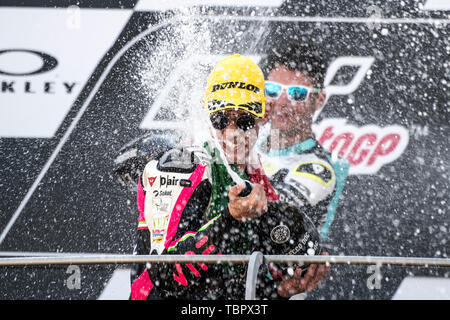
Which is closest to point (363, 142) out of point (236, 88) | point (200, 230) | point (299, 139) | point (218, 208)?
point (299, 139)

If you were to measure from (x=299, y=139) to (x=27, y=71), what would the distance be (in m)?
1.39

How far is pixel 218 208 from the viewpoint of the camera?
2.11m

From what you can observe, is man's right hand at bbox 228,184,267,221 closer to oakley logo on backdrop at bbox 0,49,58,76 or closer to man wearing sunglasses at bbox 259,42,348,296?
man wearing sunglasses at bbox 259,42,348,296

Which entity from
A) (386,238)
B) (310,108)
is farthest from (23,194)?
(386,238)

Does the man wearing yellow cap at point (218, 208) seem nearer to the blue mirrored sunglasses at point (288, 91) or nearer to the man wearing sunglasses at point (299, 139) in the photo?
the man wearing sunglasses at point (299, 139)

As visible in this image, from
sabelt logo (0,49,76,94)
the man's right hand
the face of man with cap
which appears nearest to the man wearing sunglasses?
the face of man with cap

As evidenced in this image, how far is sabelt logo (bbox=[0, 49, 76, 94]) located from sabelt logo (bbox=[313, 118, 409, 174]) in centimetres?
126

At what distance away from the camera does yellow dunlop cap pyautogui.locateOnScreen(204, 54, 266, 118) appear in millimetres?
2207

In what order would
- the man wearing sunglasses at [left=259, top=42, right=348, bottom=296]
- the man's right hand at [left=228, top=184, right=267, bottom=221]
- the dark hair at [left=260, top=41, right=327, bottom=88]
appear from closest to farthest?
the man's right hand at [left=228, top=184, right=267, bottom=221], the man wearing sunglasses at [left=259, top=42, right=348, bottom=296], the dark hair at [left=260, top=41, right=327, bottom=88]

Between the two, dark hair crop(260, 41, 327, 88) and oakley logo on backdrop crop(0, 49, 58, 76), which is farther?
oakley logo on backdrop crop(0, 49, 58, 76)

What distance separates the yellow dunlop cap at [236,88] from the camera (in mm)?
2207

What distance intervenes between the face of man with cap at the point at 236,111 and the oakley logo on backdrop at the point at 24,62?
1612 millimetres
